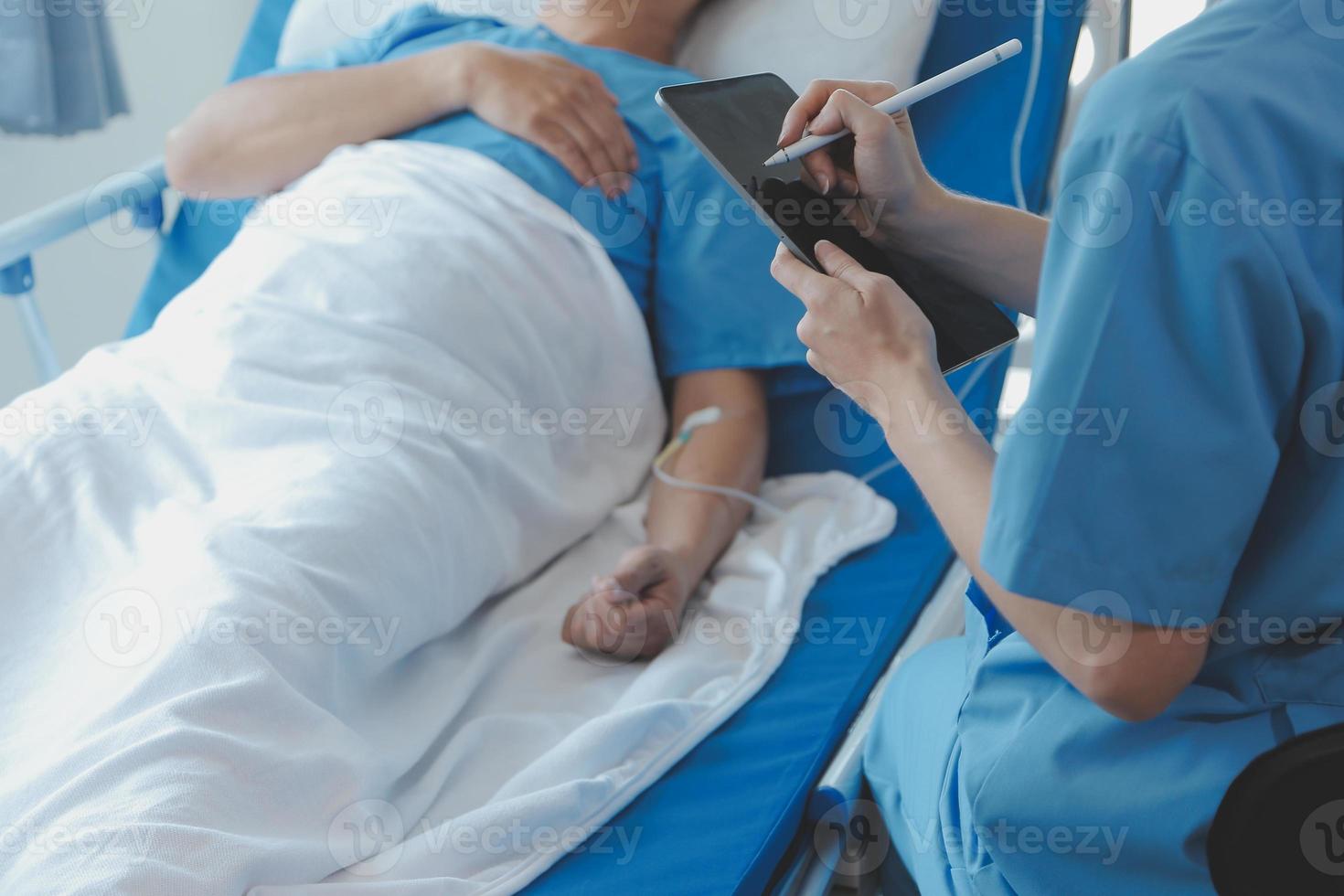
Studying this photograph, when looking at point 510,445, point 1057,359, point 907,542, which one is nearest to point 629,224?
point 510,445

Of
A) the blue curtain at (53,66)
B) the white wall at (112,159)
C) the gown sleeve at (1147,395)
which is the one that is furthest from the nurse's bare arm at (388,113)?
the gown sleeve at (1147,395)

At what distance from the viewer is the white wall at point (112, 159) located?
7.47 feet

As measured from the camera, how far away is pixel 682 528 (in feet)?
4.49

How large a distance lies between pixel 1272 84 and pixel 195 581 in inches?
32.3

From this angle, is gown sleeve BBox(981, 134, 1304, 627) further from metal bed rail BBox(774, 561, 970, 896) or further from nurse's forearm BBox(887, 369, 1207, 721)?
metal bed rail BBox(774, 561, 970, 896)

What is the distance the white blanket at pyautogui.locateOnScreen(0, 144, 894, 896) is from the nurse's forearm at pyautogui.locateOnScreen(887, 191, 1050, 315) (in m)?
0.46

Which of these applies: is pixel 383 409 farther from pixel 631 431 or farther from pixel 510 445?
pixel 631 431

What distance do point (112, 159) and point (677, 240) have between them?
4.84 feet

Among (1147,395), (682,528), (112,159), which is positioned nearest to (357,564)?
(682,528)

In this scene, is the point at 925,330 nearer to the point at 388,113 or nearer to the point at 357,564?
the point at 357,564

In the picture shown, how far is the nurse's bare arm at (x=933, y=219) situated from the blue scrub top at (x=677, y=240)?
0.50m

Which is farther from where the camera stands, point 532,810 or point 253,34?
point 253,34

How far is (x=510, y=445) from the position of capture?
128 cm

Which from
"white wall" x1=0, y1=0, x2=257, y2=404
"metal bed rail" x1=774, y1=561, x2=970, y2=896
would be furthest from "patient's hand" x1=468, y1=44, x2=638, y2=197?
"white wall" x1=0, y1=0, x2=257, y2=404
